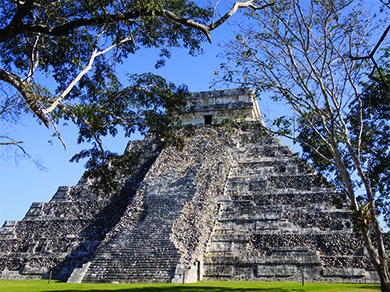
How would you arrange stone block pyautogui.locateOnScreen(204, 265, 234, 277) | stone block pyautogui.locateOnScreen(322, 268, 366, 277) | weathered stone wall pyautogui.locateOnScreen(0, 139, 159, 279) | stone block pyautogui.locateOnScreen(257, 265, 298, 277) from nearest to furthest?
stone block pyautogui.locateOnScreen(322, 268, 366, 277), stone block pyautogui.locateOnScreen(257, 265, 298, 277), stone block pyautogui.locateOnScreen(204, 265, 234, 277), weathered stone wall pyautogui.locateOnScreen(0, 139, 159, 279)

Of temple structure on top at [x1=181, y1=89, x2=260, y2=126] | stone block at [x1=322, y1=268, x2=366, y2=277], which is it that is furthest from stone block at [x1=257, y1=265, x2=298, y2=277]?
temple structure on top at [x1=181, y1=89, x2=260, y2=126]

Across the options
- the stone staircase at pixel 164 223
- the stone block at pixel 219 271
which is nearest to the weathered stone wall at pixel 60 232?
A: the stone staircase at pixel 164 223

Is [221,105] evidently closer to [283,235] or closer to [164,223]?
[164,223]

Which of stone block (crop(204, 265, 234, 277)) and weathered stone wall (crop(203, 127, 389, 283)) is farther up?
weathered stone wall (crop(203, 127, 389, 283))

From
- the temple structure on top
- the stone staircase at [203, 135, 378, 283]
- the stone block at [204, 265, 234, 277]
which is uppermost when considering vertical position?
the temple structure on top

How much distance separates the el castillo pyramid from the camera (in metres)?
8.26

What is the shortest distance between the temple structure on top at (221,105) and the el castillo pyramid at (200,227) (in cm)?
255

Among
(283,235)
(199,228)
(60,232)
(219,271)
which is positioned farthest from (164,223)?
(60,232)

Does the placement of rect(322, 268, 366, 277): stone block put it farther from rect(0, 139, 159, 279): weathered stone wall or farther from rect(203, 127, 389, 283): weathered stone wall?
rect(0, 139, 159, 279): weathered stone wall

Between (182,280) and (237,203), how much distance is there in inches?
153

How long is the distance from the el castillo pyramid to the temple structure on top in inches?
100

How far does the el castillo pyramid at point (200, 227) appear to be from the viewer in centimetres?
826

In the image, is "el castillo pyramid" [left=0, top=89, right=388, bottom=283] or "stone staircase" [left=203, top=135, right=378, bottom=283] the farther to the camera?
"el castillo pyramid" [left=0, top=89, right=388, bottom=283]

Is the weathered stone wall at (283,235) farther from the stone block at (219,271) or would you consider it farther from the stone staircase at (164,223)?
the stone staircase at (164,223)
